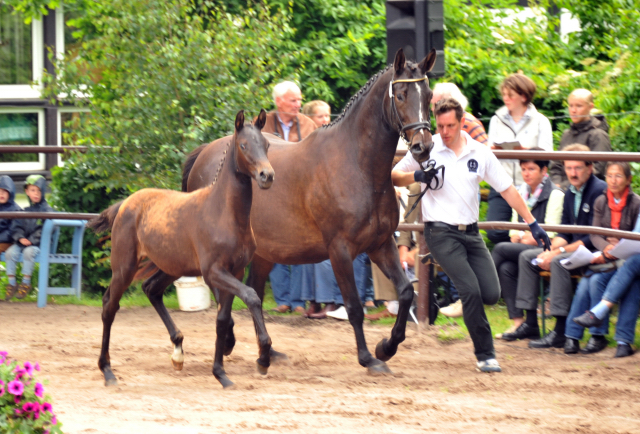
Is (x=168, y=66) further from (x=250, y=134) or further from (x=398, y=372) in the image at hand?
(x=398, y=372)

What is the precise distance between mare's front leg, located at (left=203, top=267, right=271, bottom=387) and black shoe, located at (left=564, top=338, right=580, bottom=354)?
2.37m

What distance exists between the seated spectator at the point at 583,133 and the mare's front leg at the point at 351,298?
239 cm

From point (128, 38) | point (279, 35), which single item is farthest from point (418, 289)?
point (128, 38)

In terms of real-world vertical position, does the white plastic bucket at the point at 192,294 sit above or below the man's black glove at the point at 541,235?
below

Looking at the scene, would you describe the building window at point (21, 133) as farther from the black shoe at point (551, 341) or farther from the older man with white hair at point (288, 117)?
the black shoe at point (551, 341)

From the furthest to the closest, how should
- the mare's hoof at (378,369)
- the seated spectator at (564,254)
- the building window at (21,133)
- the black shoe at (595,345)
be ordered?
the building window at (21,133), the seated spectator at (564,254), the black shoe at (595,345), the mare's hoof at (378,369)

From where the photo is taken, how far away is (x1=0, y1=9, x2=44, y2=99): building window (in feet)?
44.1

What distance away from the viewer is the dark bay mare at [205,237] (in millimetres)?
5605

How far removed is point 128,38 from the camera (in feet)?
28.9

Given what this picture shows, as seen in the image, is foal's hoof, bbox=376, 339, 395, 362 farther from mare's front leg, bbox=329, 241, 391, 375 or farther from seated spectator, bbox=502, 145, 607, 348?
seated spectator, bbox=502, 145, 607, 348

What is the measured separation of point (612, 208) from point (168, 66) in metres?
4.53

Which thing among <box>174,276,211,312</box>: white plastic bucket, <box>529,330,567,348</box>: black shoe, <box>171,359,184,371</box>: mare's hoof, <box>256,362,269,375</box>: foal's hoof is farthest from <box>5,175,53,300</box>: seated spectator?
<box>529,330,567,348</box>: black shoe

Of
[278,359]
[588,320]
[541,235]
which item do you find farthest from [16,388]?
[588,320]

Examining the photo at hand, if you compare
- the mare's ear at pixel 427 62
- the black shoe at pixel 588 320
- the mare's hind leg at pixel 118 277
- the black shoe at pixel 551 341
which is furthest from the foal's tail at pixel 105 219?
the black shoe at pixel 588 320
